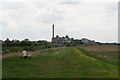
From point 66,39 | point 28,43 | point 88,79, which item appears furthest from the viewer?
point 66,39

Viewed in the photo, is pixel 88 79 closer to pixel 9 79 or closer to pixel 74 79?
pixel 74 79

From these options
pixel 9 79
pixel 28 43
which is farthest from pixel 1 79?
pixel 28 43

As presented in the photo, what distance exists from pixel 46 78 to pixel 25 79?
1018 millimetres

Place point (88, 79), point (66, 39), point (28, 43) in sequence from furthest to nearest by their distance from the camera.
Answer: point (66, 39) → point (28, 43) → point (88, 79)

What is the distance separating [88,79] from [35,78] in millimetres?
2594

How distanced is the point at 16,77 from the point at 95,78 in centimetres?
397

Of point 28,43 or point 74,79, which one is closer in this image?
point 74,79

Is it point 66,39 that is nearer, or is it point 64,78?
point 64,78

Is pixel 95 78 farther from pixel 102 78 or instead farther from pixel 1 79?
pixel 1 79

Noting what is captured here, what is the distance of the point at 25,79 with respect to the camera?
13.6 meters

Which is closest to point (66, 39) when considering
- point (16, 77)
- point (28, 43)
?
point (28, 43)

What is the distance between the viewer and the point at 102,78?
13.9 meters

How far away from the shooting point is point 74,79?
44.1ft

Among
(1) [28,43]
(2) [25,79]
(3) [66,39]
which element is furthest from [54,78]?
(3) [66,39]
